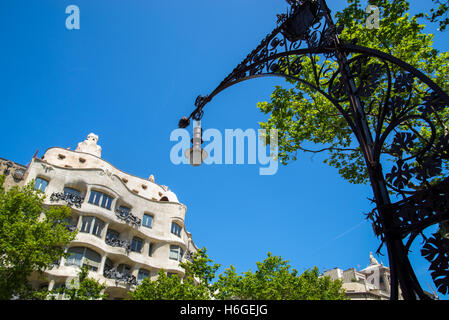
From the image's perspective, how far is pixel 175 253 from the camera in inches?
1238

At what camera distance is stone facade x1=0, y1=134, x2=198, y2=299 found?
2547 centimetres

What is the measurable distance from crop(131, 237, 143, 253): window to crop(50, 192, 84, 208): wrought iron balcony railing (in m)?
6.29

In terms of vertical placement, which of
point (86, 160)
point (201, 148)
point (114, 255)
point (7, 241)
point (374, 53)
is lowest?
point (374, 53)

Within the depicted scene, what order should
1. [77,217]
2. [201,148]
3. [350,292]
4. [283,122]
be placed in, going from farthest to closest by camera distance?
[350,292], [77,217], [283,122], [201,148]

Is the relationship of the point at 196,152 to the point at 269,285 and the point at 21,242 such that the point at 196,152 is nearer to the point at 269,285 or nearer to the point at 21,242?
the point at 21,242

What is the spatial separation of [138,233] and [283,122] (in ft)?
72.0

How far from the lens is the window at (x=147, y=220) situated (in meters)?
31.7

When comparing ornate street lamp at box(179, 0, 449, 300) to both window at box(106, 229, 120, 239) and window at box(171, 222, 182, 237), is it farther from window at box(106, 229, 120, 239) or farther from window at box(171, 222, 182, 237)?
window at box(171, 222, 182, 237)

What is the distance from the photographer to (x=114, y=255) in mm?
27172

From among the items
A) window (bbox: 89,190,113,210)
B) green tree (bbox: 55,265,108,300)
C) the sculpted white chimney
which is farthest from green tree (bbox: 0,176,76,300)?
the sculpted white chimney

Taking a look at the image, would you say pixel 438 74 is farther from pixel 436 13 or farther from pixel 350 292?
pixel 350 292

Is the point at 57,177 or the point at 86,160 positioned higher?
the point at 86,160

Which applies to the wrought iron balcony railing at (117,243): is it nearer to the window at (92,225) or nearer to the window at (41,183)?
the window at (92,225)
